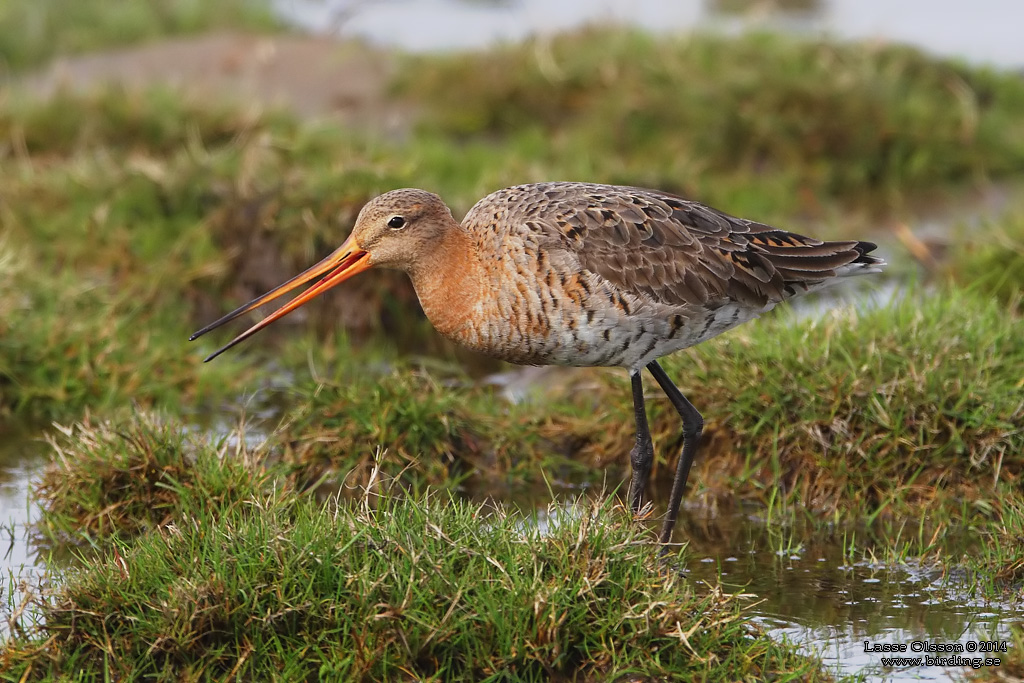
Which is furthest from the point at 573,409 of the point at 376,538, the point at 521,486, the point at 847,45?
the point at 847,45

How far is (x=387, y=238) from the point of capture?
5.99 metres

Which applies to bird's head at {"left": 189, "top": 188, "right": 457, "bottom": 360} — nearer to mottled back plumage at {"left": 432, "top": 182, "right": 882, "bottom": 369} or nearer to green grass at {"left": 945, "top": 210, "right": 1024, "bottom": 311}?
mottled back plumage at {"left": 432, "top": 182, "right": 882, "bottom": 369}

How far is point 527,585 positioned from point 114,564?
1.41m

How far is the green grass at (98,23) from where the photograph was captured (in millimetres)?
13844

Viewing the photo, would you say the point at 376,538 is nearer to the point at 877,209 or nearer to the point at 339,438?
the point at 339,438

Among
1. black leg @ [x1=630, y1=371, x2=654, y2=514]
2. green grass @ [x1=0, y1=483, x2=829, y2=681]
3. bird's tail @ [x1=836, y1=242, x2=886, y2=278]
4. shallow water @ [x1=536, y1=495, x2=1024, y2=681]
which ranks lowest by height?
shallow water @ [x1=536, y1=495, x2=1024, y2=681]

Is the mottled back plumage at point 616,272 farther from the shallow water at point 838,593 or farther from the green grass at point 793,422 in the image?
the shallow water at point 838,593

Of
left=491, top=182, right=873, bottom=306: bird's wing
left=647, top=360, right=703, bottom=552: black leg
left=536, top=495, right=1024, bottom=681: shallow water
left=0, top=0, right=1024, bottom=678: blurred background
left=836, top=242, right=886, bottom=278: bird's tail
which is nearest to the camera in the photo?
left=536, top=495, right=1024, bottom=681: shallow water

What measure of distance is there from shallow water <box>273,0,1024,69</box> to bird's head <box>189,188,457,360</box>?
702cm

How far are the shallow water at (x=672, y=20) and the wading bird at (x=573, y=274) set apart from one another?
6.58 m

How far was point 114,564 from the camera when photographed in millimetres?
4973

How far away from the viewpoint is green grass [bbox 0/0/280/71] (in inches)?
545

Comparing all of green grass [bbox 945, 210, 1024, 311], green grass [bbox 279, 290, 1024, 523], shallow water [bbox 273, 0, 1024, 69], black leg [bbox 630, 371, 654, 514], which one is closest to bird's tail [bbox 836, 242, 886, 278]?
green grass [bbox 279, 290, 1024, 523]

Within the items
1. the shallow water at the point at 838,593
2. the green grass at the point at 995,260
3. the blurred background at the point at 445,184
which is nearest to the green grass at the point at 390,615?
the shallow water at the point at 838,593
